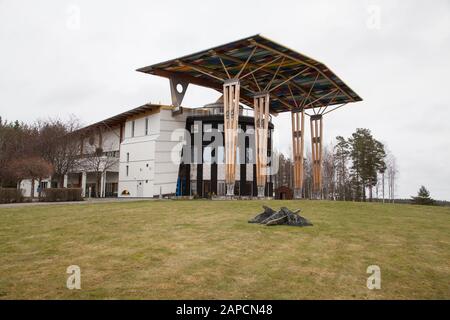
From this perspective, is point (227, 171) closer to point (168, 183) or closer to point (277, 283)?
point (168, 183)

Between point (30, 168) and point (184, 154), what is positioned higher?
point (184, 154)

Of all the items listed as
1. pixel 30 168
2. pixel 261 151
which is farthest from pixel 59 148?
pixel 261 151

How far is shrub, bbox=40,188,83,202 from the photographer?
34.8m

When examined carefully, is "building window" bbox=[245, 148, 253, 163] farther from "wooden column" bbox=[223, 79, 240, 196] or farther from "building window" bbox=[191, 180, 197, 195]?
"wooden column" bbox=[223, 79, 240, 196]

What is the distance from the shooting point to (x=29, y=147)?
1836 inches

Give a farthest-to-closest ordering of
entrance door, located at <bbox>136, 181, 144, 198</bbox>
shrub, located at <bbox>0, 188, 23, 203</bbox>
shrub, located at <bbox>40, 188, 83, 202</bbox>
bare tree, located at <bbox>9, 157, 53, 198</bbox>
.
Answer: entrance door, located at <bbox>136, 181, 144, 198</bbox>, bare tree, located at <bbox>9, 157, 53, 198</bbox>, shrub, located at <bbox>40, 188, 83, 202</bbox>, shrub, located at <bbox>0, 188, 23, 203</bbox>

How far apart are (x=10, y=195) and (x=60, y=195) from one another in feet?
13.6

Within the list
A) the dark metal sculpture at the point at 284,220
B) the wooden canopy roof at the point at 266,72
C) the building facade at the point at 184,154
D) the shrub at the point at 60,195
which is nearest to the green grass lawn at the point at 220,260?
the dark metal sculpture at the point at 284,220

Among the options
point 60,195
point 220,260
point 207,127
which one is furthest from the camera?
point 207,127

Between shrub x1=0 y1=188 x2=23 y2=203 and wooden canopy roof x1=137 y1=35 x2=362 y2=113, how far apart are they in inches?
677

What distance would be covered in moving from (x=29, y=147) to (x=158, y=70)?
2002 cm

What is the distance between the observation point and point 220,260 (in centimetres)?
1017

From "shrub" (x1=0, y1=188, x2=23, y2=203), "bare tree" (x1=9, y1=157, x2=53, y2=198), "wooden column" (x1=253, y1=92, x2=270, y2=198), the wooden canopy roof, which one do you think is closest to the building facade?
"bare tree" (x1=9, y1=157, x2=53, y2=198)

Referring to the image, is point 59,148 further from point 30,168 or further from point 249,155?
point 249,155
